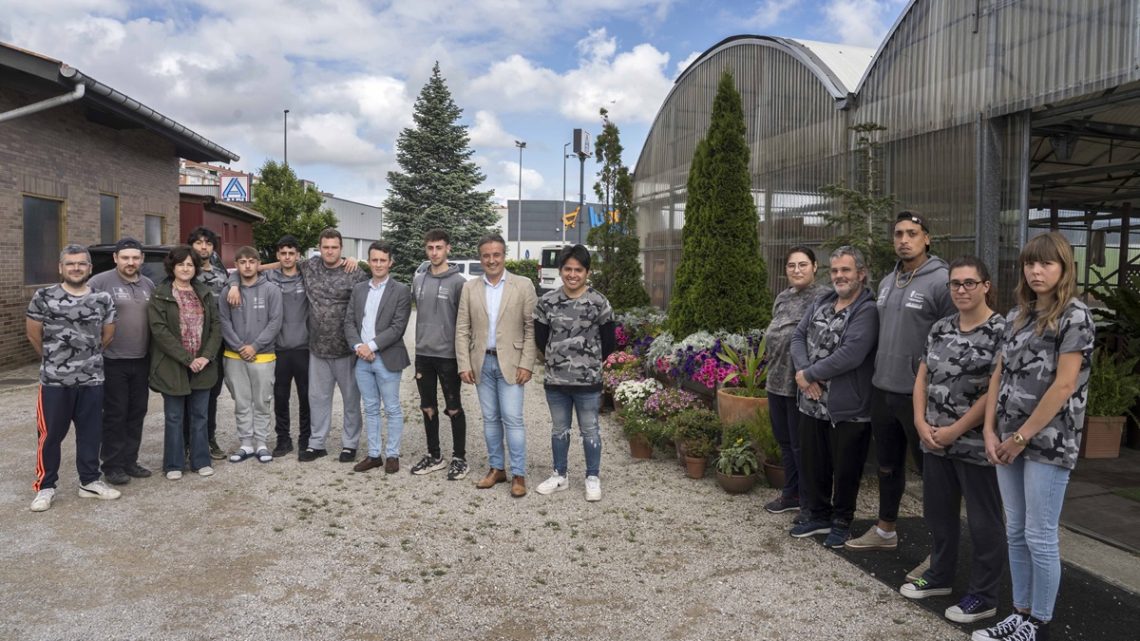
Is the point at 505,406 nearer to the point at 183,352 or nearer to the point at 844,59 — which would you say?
the point at 183,352

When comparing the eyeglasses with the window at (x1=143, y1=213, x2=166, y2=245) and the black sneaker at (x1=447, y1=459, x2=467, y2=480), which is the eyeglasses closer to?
the black sneaker at (x1=447, y1=459, x2=467, y2=480)

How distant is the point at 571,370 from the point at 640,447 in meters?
1.59

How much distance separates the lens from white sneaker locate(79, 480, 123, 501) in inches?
208

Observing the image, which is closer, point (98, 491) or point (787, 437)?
point (787, 437)

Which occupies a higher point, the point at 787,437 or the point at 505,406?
the point at 505,406

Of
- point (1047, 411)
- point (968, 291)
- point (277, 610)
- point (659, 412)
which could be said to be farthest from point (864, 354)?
point (277, 610)

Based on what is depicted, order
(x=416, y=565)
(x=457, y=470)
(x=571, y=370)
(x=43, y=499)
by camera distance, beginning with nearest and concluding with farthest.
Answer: (x=416, y=565)
(x=43, y=499)
(x=571, y=370)
(x=457, y=470)

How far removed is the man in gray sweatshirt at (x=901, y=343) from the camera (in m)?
A: 4.04

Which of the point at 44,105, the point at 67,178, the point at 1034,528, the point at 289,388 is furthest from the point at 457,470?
the point at 67,178

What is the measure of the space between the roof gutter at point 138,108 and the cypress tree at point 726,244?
8.50 m

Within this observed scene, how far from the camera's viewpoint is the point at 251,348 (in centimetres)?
611

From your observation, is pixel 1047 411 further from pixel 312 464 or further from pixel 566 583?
pixel 312 464

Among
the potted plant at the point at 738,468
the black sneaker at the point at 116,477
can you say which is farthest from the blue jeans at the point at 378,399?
the potted plant at the point at 738,468

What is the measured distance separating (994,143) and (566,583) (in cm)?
532
